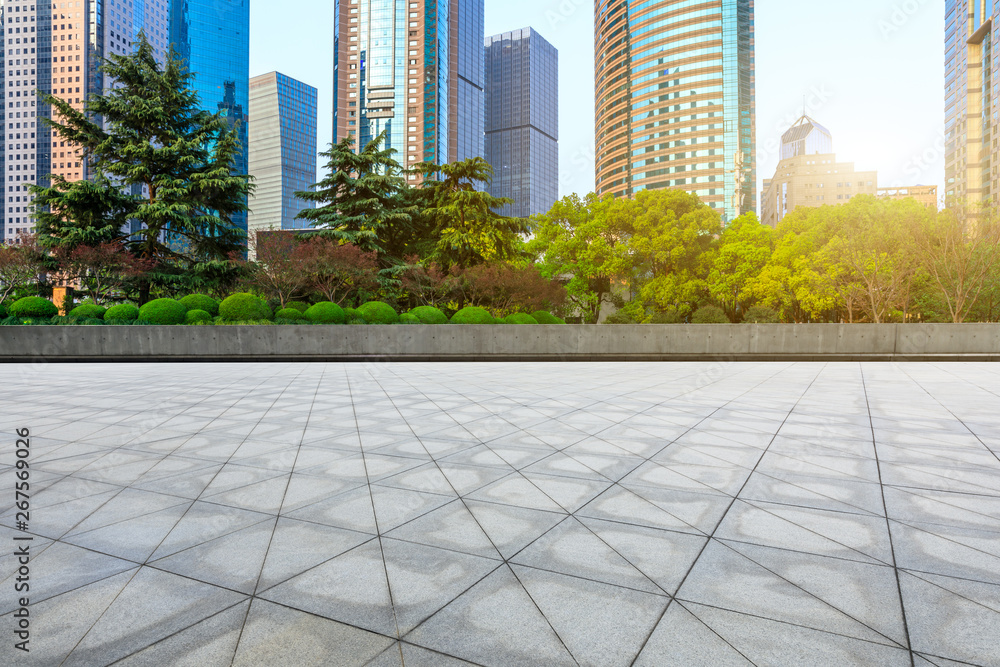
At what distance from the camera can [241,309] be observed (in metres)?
19.6

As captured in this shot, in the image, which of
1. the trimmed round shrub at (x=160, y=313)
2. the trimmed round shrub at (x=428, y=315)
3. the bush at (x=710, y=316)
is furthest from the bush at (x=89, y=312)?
the bush at (x=710, y=316)

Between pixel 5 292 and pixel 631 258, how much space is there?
3002 centimetres

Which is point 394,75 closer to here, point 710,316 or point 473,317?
point 710,316

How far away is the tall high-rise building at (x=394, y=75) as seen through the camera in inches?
4951

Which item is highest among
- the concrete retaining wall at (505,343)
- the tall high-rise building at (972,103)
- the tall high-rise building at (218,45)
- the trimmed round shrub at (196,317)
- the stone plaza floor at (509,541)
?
the tall high-rise building at (218,45)

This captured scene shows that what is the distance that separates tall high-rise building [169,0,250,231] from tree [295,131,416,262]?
13526 centimetres

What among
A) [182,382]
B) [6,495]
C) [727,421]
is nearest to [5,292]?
[182,382]

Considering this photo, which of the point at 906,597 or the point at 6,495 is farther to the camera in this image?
the point at 6,495

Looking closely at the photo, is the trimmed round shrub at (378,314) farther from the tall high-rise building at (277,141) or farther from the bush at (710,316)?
the tall high-rise building at (277,141)

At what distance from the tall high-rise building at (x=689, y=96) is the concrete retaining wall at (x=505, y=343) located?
99100mm

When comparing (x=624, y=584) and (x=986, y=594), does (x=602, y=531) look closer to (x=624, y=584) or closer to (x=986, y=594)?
(x=624, y=584)

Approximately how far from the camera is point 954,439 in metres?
5.26

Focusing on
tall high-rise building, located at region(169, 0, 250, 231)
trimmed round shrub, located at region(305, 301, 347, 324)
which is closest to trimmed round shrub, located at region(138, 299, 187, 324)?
trimmed round shrub, located at region(305, 301, 347, 324)

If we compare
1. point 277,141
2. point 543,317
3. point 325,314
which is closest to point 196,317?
point 325,314
